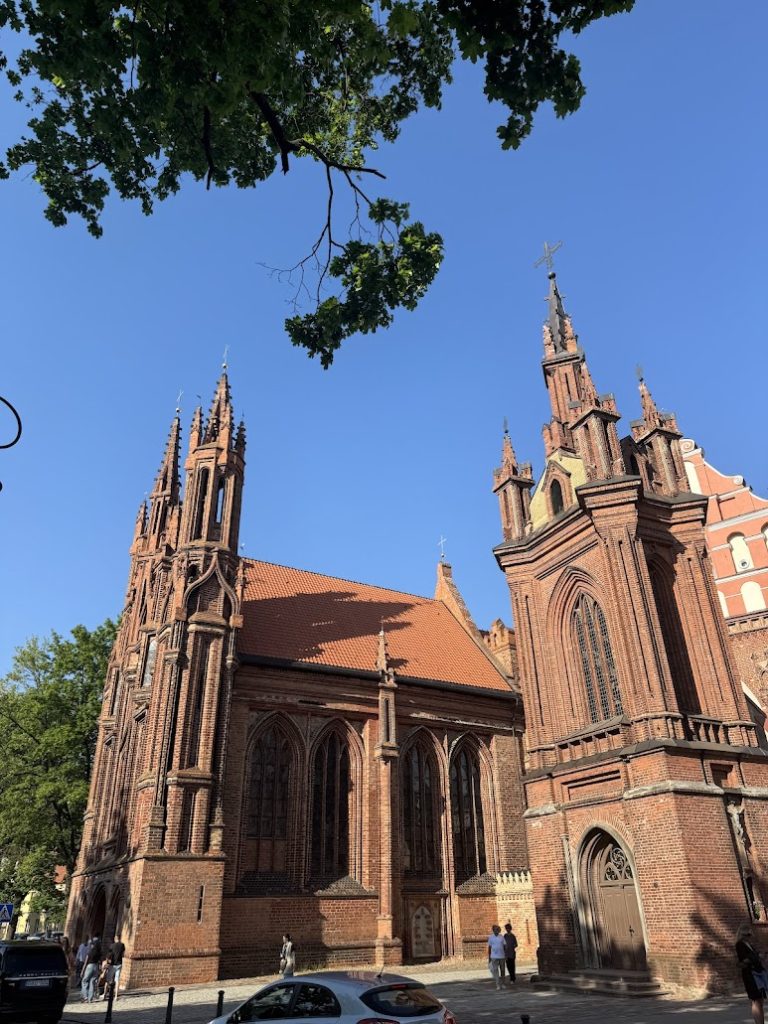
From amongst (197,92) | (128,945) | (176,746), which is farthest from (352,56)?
(128,945)

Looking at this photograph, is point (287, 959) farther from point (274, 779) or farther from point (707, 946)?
point (707, 946)

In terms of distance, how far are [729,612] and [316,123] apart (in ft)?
96.3

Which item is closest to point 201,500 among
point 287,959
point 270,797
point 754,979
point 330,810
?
point 270,797

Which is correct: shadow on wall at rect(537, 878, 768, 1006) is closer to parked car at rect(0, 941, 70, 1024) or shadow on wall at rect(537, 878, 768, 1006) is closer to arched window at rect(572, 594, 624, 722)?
arched window at rect(572, 594, 624, 722)

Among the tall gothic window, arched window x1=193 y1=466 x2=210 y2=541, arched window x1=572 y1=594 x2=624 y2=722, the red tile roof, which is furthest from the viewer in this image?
the red tile roof

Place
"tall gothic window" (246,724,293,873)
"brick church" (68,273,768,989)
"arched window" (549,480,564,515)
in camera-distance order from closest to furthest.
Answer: "brick church" (68,273,768,989) < "tall gothic window" (246,724,293,873) < "arched window" (549,480,564,515)

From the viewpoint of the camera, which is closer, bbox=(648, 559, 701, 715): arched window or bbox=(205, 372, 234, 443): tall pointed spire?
bbox=(648, 559, 701, 715): arched window

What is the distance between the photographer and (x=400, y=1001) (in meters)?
7.24

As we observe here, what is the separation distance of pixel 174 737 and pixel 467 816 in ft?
37.5

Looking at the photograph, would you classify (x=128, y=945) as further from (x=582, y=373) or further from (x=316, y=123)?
(x=582, y=373)

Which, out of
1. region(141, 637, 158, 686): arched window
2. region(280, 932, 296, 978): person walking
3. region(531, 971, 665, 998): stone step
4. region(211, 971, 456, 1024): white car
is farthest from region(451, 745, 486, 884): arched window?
region(211, 971, 456, 1024): white car

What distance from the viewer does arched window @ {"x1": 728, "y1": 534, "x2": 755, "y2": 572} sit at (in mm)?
33062

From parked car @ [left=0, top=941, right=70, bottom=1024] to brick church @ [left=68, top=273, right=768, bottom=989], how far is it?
496 cm

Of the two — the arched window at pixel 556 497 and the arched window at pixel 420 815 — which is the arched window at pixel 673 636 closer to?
the arched window at pixel 556 497
